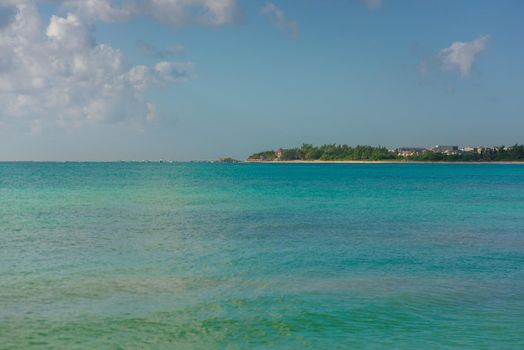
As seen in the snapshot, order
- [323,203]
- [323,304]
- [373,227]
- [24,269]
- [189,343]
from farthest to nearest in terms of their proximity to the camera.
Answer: [323,203], [373,227], [24,269], [323,304], [189,343]

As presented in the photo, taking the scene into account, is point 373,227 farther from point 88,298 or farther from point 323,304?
point 88,298

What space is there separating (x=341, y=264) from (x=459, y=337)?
24.6ft

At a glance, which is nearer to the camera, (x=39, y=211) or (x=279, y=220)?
(x=279, y=220)

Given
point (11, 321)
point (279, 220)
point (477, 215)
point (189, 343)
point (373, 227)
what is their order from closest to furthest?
point (189, 343) → point (11, 321) → point (373, 227) → point (279, 220) → point (477, 215)

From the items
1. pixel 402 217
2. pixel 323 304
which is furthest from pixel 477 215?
pixel 323 304

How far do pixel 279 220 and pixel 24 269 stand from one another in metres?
17.7

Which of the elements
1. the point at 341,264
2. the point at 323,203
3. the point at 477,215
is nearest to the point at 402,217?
the point at 477,215

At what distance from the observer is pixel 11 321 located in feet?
40.3

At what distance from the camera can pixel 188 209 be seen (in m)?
40.9

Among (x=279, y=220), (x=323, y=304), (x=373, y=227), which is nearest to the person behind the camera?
(x=323, y=304)

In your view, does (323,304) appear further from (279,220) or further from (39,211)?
(39,211)

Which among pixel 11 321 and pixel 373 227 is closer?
pixel 11 321

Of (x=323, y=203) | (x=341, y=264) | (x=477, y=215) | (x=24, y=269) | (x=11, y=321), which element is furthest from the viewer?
(x=323, y=203)

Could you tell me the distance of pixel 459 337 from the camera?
455 inches
